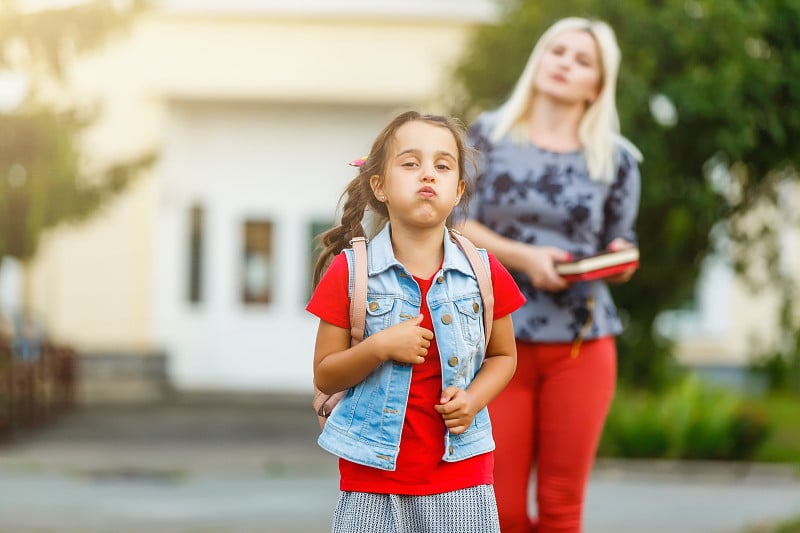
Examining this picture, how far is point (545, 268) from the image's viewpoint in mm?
4039

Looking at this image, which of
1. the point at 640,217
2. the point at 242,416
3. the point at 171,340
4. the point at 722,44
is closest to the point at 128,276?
the point at 171,340

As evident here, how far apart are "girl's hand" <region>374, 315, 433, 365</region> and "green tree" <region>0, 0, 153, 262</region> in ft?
26.4

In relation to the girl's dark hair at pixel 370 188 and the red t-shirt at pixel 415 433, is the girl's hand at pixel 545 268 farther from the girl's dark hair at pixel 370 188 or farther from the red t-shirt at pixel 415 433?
the red t-shirt at pixel 415 433

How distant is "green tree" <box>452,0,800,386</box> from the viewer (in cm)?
811

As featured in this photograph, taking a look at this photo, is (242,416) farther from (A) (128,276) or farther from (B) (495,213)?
(B) (495,213)

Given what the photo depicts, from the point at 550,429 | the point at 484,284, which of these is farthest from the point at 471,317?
the point at 550,429

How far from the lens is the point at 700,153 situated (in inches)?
337

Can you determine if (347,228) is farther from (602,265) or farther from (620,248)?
(620,248)

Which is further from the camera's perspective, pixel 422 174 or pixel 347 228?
pixel 347 228

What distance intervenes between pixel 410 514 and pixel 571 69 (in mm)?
1808

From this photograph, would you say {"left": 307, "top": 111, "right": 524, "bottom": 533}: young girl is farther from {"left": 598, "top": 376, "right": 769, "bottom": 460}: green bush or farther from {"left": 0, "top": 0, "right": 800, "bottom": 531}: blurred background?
{"left": 0, "top": 0, "right": 800, "bottom": 531}: blurred background

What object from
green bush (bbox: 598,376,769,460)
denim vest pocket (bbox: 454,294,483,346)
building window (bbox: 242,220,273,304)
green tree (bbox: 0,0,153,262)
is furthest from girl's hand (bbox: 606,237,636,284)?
building window (bbox: 242,220,273,304)

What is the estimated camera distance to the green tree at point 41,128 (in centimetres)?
1038

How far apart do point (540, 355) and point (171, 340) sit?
464 inches
